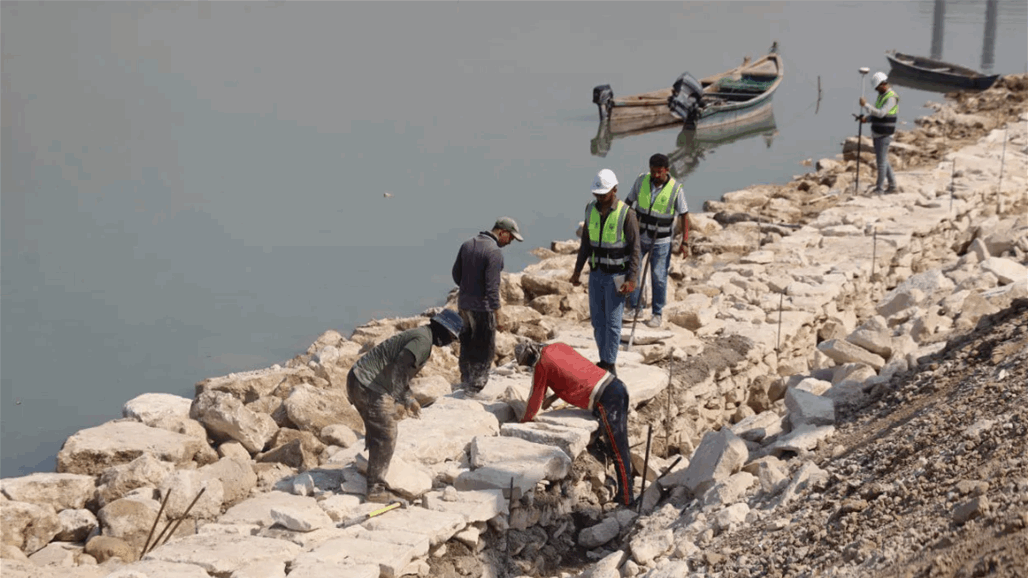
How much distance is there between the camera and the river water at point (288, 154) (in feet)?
47.6

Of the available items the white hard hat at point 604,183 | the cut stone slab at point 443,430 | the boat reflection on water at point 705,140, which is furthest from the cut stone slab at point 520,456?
the boat reflection on water at point 705,140

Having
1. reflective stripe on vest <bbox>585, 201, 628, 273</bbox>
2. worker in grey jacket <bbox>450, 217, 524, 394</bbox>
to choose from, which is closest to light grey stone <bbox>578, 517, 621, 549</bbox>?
worker in grey jacket <bbox>450, 217, 524, 394</bbox>

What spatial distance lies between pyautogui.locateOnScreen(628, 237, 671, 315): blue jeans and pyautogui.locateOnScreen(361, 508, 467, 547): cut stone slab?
11.6 ft

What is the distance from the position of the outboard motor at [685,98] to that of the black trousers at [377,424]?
1904 cm

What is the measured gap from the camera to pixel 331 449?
323 inches

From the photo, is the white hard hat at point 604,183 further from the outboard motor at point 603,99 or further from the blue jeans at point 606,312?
the outboard motor at point 603,99

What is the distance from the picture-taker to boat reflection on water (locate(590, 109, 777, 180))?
2481cm

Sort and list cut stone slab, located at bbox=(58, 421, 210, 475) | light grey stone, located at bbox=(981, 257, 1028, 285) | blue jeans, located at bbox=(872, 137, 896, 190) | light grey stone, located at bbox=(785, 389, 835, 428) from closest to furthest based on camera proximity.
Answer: cut stone slab, located at bbox=(58, 421, 210, 475) < light grey stone, located at bbox=(785, 389, 835, 428) < light grey stone, located at bbox=(981, 257, 1028, 285) < blue jeans, located at bbox=(872, 137, 896, 190)

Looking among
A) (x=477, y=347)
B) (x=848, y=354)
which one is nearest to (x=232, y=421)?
(x=477, y=347)

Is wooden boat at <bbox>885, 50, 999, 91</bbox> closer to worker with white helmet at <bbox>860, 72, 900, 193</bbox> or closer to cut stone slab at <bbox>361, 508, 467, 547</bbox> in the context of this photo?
worker with white helmet at <bbox>860, 72, 900, 193</bbox>

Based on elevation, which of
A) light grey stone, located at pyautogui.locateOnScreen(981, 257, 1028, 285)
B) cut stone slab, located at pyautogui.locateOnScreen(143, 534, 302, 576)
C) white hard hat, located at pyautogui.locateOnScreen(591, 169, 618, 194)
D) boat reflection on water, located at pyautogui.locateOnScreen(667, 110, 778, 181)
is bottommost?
boat reflection on water, located at pyautogui.locateOnScreen(667, 110, 778, 181)

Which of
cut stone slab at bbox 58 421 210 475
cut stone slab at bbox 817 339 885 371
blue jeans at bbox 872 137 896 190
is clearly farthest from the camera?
blue jeans at bbox 872 137 896 190

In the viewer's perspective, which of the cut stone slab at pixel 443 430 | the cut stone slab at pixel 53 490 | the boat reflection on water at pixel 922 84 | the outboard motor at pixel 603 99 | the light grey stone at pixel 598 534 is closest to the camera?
the cut stone slab at pixel 53 490

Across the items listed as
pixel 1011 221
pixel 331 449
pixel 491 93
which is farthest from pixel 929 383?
pixel 491 93
